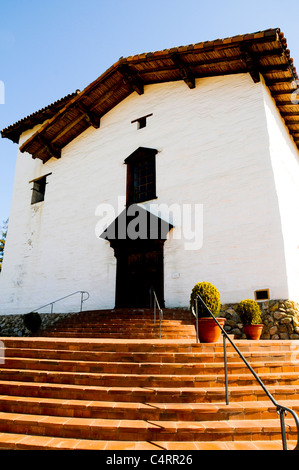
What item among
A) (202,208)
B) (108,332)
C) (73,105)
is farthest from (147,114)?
(108,332)

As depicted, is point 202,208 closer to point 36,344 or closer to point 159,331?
point 159,331

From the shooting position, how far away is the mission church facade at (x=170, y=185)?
818 cm

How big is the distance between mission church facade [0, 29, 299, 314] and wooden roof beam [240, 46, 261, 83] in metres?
0.03

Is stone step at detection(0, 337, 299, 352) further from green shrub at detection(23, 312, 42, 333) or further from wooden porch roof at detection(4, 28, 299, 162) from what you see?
wooden porch roof at detection(4, 28, 299, 162)

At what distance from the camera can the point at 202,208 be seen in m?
9.10

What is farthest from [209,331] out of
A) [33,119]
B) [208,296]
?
[33,119]

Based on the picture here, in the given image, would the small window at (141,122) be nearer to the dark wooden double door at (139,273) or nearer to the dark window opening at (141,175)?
the dark window opening at (141,175)

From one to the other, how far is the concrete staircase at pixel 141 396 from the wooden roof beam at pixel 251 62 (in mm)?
7554

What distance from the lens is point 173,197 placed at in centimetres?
984

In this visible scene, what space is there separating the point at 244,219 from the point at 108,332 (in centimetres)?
467

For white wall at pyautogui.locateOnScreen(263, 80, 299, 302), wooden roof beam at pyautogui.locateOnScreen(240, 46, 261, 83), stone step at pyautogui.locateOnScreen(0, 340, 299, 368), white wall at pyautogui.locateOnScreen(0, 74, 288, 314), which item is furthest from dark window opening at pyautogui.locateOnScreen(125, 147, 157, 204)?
stone step at pyautogui.locateOnScreen(0, 340, 299, 368)

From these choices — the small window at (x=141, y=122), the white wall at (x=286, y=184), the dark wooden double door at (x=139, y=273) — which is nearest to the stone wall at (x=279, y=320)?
the white wall at (x=286, y=184)

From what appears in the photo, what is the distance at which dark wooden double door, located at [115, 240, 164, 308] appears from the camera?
9.48 meters

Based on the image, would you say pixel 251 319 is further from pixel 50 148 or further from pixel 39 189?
pixel 39 189
